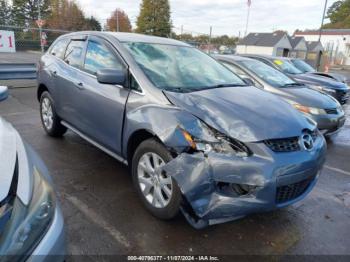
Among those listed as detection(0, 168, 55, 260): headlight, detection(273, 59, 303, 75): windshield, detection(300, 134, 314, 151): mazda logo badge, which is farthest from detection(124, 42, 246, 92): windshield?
detection(273, 59, 303, 75): windshield

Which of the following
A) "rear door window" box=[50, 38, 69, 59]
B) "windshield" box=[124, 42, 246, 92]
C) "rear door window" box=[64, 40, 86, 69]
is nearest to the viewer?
"windshield" box=[124, 42, 246, 92]

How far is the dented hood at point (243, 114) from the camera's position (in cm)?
248

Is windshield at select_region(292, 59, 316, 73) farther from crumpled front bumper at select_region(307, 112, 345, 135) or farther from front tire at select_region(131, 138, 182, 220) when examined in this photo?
front tire at select_region(131, 138, 182, 220)

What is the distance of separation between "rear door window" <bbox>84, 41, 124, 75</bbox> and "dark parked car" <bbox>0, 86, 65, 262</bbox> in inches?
71.9

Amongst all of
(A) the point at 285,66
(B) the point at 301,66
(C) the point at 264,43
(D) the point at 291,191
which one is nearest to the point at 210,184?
(D) the point at 291,191

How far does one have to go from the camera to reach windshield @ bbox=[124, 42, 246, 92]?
10.3 ft

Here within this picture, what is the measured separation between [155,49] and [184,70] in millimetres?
460

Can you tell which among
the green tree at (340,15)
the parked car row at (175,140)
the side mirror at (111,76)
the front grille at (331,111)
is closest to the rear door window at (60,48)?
the parked car row at (175,140)

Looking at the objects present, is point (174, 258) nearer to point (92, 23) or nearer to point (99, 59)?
point (99, 59)

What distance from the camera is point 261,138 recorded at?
2.44 metres

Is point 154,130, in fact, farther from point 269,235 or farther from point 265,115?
point 269,235

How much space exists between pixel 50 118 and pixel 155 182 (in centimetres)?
285

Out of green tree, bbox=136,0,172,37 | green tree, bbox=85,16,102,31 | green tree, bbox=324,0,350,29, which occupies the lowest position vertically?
green tree, bbox=85,16,102,31

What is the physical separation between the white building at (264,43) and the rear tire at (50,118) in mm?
43735
